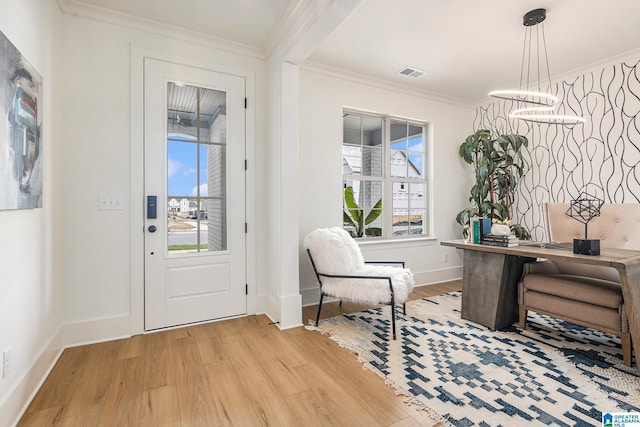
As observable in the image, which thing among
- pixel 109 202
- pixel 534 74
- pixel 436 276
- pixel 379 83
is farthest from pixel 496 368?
pixel 534 74

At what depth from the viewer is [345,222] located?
3801 mm

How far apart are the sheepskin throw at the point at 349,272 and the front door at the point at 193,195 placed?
2.56 feet

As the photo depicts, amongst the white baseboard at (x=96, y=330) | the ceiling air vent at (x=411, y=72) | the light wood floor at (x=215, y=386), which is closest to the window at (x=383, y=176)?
the ceiling air vent at (x=411, y=72)

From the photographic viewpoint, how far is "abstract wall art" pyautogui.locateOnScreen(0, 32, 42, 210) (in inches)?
55.7

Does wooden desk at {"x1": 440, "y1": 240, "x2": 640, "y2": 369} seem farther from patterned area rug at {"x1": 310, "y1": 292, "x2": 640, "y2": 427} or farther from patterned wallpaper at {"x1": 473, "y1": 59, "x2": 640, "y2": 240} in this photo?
patterned wallpaper at {"x1": 473, "y1": 59, "x2": 640, "y2": 240}

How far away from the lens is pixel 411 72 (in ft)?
11.9

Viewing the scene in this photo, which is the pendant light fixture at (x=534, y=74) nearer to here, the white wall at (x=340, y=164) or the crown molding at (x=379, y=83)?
the crown molding at (x=379, y=83)

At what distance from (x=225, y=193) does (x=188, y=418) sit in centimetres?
184

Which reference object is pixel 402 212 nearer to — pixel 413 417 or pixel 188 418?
pixel 413 417

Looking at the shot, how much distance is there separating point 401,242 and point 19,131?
367cm

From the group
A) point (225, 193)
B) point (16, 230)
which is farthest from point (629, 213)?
point (16, 230)

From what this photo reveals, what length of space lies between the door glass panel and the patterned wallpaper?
3.80 m

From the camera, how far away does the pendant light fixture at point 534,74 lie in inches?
98.0

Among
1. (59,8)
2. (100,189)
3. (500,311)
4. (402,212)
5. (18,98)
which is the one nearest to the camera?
(18,98)
